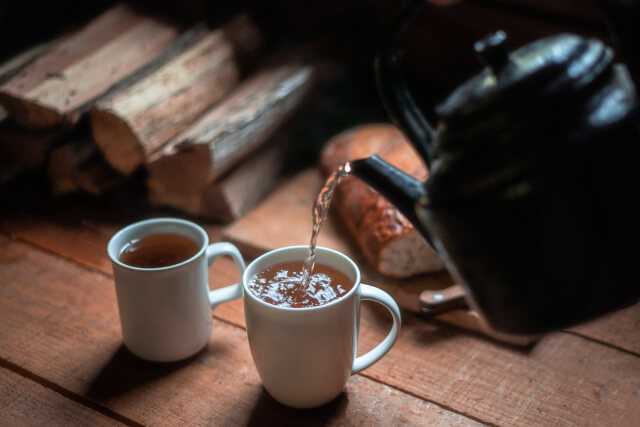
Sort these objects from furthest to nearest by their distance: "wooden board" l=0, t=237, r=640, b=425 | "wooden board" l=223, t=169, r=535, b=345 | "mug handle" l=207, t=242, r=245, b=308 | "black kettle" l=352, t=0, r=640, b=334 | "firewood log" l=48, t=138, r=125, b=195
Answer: "firewood log" l=48, t=138, r=125, b=195 → "wooden board" l=223, t=169, r=535, b=345 → "mug handle" l=207, t=242, r=245, b=308 → "wooden board" l=0, t=237, r=640, b=425 → "black kettle" l=352, t=0, r=640, b=334

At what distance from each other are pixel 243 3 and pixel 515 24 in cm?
78

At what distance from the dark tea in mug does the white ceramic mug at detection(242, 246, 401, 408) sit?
156 millimetres

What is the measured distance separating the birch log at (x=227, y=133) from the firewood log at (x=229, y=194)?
19 mm

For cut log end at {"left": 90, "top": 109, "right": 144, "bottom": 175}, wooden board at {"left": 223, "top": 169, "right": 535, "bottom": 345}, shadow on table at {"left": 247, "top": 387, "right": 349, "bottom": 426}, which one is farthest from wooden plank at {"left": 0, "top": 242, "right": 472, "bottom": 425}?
cut log end at {"left": 90, "top": 109, "right": 144, "bottom": 175}

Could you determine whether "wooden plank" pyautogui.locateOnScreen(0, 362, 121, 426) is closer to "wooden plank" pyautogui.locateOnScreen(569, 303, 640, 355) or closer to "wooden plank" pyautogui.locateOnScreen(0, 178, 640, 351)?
"wooden plank" pyautogui.locateOnScreen(0, 178, 640, 351)

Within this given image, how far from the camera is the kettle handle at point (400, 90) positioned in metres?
0.79

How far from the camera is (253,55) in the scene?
1771 mm

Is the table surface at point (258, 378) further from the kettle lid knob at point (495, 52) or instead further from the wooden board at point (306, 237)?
the kettle lid knob at point (495, 52)

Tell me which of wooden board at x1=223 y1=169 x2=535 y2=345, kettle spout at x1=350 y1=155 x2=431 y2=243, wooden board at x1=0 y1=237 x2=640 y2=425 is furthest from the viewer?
wooden board at x1=223 y1=169 x2=535 y2=345

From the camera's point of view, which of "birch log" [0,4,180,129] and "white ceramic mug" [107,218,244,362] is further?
"birch log" [0,4,180,129]

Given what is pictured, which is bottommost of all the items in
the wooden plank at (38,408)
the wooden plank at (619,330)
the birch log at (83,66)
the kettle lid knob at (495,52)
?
the wooden plank at (619,330)

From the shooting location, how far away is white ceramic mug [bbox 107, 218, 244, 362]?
3.20ft

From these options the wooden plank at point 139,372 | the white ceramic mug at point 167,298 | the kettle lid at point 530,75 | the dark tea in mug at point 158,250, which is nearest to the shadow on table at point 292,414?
the wooden plank at point 139,372

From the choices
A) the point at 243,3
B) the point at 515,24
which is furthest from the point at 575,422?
the point at 243,3
